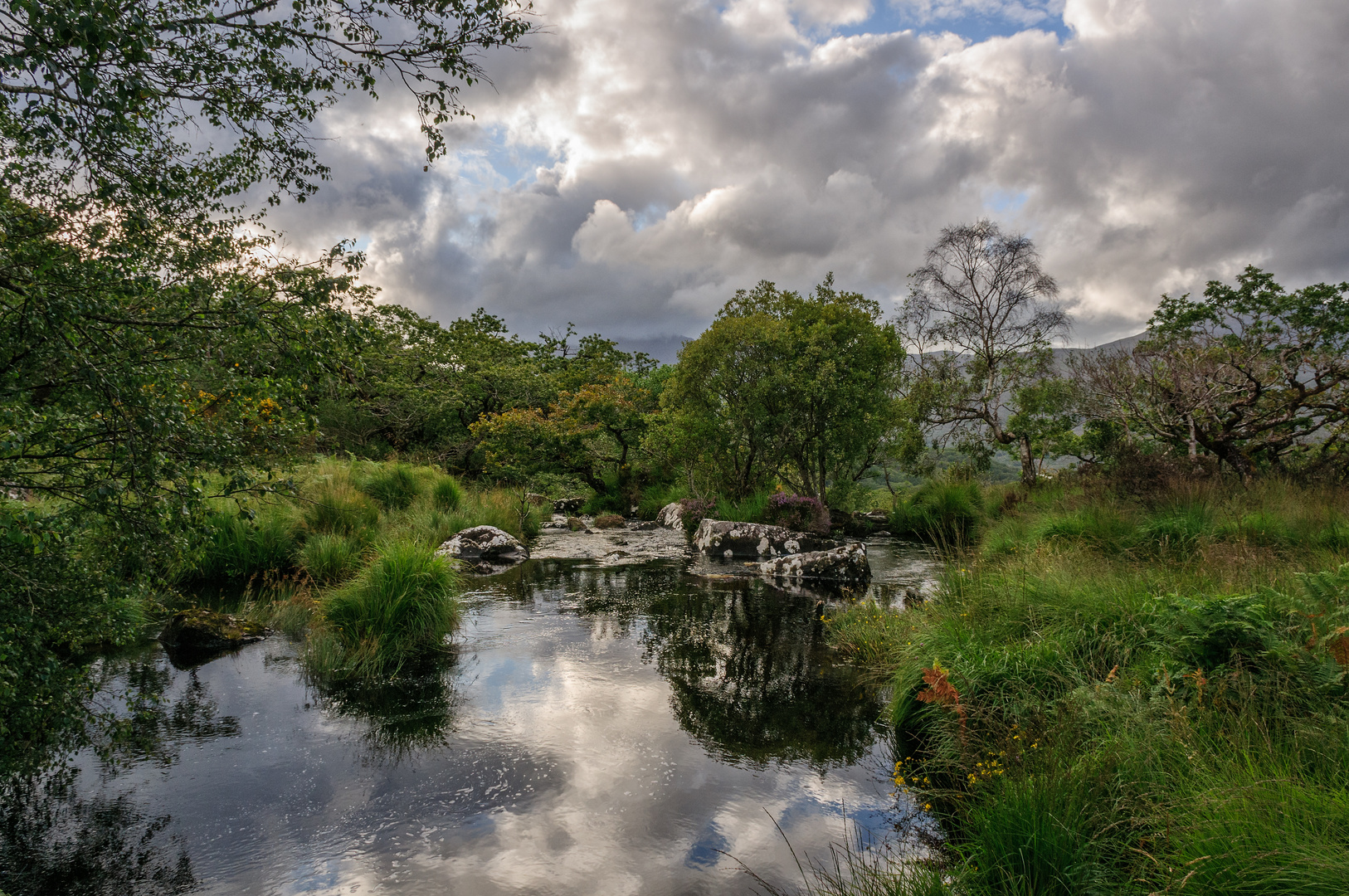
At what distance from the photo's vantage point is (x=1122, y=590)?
5.58m

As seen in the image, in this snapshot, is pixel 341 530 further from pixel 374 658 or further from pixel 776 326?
pixel 776 326

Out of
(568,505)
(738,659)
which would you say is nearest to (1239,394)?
(738,659)

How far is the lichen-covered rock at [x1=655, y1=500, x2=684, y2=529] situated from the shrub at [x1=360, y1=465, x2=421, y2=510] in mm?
7819

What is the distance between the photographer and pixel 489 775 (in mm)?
4902

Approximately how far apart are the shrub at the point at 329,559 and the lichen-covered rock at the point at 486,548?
281 centimetres

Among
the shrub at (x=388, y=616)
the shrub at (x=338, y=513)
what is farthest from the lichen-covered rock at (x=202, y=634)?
the shrub at (x=338, y=513)

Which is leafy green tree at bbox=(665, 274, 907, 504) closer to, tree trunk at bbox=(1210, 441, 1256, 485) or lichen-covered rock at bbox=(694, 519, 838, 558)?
lichen-covered rock at bbox=(694, 519, 838, 558)

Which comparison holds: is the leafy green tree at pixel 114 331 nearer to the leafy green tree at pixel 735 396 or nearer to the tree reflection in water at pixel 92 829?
the tree reflection in water at pixel 92 829

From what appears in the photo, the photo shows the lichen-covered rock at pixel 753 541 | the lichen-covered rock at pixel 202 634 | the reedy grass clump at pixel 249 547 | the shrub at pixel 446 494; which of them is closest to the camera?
the lichen-covered rock at pixel 202 634

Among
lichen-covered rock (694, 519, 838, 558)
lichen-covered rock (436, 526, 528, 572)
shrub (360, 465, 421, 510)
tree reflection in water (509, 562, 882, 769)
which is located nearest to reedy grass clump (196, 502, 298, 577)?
lichen-covered rock (436, 526, 528, 572)

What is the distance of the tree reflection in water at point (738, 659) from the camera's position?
5500 millimetres

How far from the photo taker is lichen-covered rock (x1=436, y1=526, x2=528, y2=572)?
13414 millimetres

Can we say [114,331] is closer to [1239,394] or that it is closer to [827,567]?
[827,567]

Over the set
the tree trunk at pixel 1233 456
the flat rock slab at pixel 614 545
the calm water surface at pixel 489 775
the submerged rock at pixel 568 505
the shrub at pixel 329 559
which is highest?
the tree trunk at pixel 1233 456
